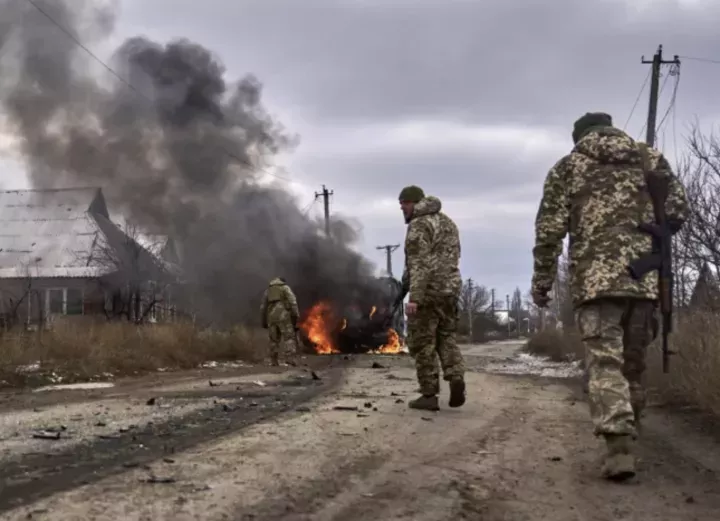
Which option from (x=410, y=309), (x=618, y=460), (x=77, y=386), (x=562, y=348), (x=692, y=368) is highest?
(x=410, y=309)

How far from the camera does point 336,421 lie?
20.1ft

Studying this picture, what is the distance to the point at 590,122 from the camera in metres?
4.96

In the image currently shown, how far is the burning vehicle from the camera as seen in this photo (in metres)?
26.8

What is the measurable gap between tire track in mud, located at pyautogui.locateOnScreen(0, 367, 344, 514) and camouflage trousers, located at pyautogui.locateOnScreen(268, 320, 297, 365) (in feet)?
25.9

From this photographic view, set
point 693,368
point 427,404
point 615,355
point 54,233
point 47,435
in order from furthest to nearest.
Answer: point 54,233, point 693,368, point 427,404, point 47,435, point 615,355

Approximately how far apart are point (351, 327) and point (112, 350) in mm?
14031

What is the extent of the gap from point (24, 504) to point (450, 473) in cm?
206

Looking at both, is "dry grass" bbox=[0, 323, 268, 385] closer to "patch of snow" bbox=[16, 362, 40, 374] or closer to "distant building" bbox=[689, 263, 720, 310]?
"patch of snow" bbox=[16, 362, 40, 374]

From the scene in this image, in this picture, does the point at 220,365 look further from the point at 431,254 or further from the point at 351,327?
the point at 351,327

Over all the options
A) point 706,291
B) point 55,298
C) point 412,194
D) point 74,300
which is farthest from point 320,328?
point 412,194

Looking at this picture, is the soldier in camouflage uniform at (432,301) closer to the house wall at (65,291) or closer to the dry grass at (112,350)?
the dry grass at (112,350)

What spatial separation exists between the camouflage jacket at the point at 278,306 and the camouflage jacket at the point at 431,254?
8394 mm

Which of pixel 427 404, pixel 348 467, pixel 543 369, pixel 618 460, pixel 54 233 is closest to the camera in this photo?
pixel 618 460

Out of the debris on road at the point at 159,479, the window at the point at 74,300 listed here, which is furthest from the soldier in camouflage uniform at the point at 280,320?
the window at the point at 74,300
